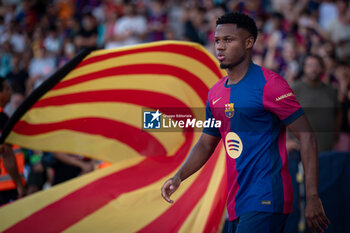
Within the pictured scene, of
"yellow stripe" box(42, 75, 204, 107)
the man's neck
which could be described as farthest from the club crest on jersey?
"yellow stripe" box(42, 75, 204, 107)

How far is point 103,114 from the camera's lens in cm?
532

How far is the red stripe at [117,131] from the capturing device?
205 inches

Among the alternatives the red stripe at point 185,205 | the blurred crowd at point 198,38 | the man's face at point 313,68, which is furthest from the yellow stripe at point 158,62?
the man's face at point 313,68

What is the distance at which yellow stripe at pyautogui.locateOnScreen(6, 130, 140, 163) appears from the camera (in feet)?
16.8

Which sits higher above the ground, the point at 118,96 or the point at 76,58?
the point at 76,58

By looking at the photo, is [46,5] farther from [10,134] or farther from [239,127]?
[239,127]

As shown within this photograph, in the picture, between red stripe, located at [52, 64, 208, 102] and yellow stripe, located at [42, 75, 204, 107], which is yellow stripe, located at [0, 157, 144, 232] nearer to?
yellow stripe, located at [42, 75, 204, 107]

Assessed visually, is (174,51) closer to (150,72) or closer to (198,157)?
(150,72)

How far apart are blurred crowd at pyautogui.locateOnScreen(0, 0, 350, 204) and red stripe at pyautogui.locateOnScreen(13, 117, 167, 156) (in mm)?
1487

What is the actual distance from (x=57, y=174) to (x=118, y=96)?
2001 millimetres

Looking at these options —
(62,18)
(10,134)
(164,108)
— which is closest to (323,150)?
(164,108)

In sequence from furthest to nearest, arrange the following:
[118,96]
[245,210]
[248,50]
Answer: [118,96]
[248,50]
[245,210]

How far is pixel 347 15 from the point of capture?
10.3 meters

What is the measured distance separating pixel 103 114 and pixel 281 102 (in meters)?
2.62
